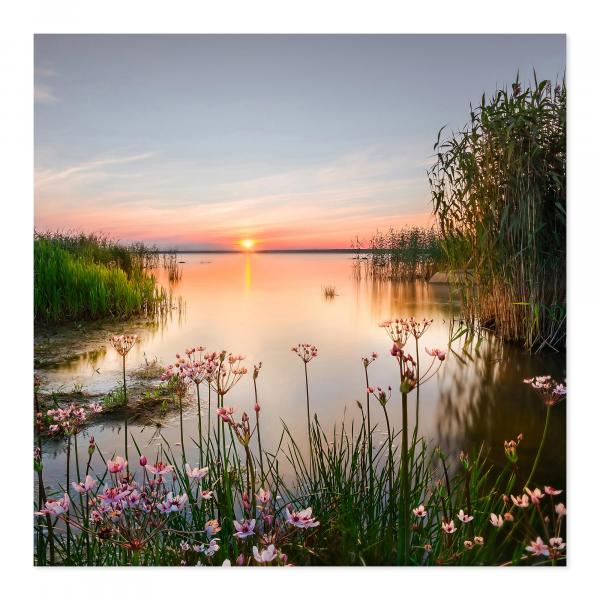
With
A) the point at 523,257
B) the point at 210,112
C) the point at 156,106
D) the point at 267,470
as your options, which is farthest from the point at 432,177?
the point at 267,470

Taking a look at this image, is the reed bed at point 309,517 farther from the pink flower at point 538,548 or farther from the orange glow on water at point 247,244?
the orange glow on water at point 247,244

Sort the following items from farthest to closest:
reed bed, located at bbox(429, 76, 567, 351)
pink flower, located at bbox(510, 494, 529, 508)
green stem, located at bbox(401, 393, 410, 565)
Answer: reed bed, located at bbox(429, 76, 567, 351) < pink flower, located at bbox(510, 494, 529, 508) < green stem, located at bbox(401, 393, 410, 565)

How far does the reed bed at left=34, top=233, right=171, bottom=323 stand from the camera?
8.00 feet

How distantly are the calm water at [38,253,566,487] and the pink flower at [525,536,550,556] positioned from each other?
0.90ft

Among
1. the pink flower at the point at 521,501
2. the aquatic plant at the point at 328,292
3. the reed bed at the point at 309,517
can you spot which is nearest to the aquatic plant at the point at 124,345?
the reed bed at the point at 309,517

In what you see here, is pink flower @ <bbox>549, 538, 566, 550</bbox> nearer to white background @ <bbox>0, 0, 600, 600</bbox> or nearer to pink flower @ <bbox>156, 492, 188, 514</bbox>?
white background @ <bbox>0, 0, 600, 600</bbox>

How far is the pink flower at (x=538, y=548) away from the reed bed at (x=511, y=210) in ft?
3.03

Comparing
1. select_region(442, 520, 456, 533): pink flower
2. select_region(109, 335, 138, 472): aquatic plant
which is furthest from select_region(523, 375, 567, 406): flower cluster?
select_region(109, 335, 138, 472): aquatic plant
